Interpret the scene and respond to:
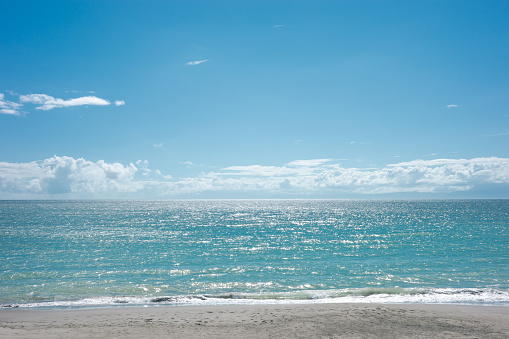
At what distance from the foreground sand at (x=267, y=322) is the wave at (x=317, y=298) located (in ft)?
4.34

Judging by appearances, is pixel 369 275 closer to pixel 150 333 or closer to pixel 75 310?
pixel 150 333

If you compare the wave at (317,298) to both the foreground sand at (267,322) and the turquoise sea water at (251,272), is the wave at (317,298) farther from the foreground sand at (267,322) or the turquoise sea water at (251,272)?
the foreground sand at (267,322)

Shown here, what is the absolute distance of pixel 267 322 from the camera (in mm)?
15016

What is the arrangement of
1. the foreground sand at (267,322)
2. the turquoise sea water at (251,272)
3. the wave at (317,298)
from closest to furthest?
the foreground sand at (267,322) → the wave at (317,298) → the turquoise sea water at (251,272)

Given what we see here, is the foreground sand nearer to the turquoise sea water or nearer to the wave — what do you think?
the wave


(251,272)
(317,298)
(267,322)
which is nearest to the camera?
(267,322)

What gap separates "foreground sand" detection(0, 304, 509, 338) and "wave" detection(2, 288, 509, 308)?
132 cm

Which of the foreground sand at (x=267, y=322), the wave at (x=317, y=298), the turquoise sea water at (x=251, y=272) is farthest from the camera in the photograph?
the turquoise sea water at (x=251, y=272)

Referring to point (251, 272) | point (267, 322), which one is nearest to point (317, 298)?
point (267, 322)

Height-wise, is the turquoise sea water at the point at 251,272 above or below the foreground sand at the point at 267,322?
below

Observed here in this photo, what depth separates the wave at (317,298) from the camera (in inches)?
747

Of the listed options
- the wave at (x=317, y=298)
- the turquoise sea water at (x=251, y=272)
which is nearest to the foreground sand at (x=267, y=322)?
the wave at (x=317, y=298)

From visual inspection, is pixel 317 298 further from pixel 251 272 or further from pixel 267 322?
pixel 251 272

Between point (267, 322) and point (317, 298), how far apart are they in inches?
239
